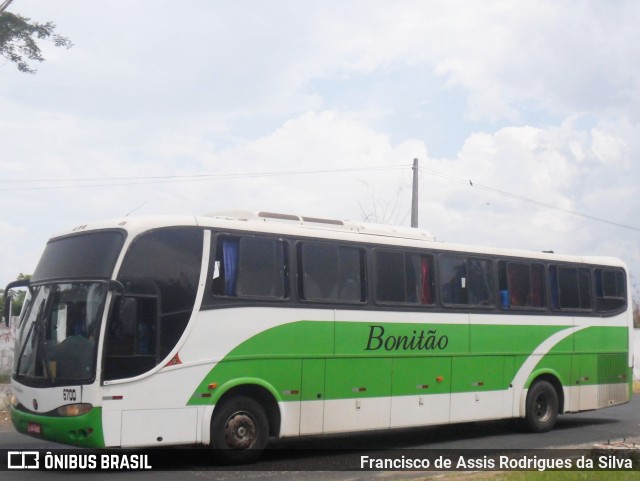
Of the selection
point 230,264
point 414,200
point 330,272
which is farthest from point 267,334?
point 414,200

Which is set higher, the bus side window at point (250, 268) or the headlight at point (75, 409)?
the bus side window at point (250, 268)

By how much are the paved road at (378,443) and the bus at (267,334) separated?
1.44ft

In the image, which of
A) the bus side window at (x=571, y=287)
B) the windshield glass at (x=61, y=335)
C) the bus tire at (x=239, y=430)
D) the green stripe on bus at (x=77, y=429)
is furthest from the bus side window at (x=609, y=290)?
the green stripe on bus at (x=77, y=429)

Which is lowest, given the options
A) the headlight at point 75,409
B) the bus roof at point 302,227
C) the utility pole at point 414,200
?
the headlight at point 75,409

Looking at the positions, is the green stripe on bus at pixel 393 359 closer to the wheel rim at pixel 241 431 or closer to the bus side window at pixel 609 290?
the wheel rim at pixel 241 431

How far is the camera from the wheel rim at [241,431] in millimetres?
12250

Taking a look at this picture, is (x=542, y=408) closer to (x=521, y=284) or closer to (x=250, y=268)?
(x=521, y=284)

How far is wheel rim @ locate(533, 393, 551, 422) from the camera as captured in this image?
17.2 meters

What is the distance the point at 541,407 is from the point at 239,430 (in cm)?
734

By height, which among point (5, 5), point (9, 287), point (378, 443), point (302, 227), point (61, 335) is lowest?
point (378, 443)

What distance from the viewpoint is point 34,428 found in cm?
1151

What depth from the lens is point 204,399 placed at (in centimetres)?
1197

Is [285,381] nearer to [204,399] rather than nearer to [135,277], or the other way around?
[204,399]

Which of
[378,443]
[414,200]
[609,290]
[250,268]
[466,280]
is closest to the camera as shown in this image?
[250,268]
